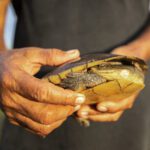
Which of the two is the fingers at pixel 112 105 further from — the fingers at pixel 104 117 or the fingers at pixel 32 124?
the fingers at pixel 32 124

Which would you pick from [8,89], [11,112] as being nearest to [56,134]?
[11,112]

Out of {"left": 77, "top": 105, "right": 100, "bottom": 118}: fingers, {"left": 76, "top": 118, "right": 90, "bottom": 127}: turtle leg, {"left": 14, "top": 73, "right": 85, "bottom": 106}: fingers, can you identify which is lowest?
{"left": 76, "top": 118, "right": 90, "bottom": 127}: turtle leg

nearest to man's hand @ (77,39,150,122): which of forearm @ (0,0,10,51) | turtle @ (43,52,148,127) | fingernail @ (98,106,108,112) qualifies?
fingernail @ (98,106,108,112)

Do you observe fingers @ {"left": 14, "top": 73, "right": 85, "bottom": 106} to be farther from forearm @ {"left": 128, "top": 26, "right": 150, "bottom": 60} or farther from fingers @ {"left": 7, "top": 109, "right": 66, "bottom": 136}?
forearm @ {"left": 128, "top": 26, "right": 150, "bottom": 60}

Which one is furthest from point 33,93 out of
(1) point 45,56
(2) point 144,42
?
(2) point 144,42

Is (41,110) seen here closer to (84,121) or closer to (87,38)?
(84,121)

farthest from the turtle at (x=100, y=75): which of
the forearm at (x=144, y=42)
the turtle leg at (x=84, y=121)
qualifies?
the forearm at (x=144, y=42)
